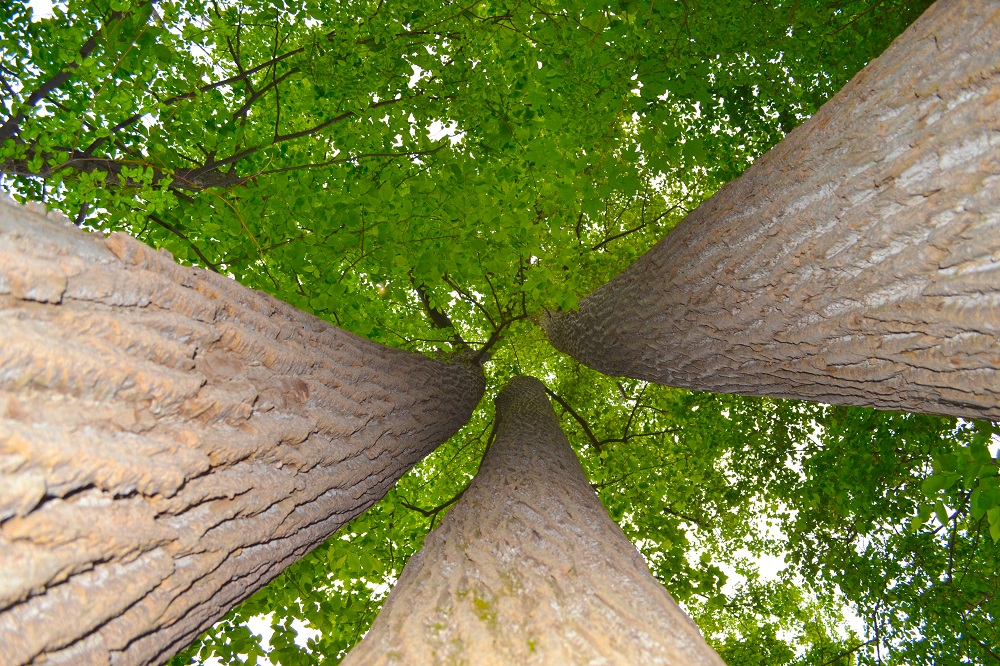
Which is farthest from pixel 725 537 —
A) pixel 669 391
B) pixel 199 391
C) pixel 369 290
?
pixel 199 391

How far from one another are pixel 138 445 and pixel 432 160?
296cm

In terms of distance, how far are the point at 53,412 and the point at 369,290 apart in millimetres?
4434

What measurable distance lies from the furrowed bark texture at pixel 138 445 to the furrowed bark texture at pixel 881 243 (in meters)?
2.01

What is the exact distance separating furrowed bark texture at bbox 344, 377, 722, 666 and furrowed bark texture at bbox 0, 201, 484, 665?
54 cm

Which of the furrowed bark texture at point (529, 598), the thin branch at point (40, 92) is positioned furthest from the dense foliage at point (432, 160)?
the furrowed bark texture at point (529, 598)

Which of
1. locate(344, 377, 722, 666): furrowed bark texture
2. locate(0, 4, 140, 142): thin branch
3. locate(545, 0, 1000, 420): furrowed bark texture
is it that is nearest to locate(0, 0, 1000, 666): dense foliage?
locate(0, 4, 140, 142): thin branch

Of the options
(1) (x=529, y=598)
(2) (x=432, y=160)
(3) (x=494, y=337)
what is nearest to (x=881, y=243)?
(1) (x=529, y=598)

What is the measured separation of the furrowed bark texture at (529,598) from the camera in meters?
1.45

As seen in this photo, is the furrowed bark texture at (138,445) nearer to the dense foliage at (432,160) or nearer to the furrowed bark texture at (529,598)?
the furrowed bark texture at (529,598)

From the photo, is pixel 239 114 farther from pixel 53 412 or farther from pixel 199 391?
pixel 53 412

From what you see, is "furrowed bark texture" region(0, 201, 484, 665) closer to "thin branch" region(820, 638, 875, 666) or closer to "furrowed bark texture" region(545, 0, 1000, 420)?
"furrowed bark texture" region(545, 0, 1000, 420)

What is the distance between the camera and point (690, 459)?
645 centimetres

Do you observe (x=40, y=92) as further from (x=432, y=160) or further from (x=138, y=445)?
(x=138, y=445)

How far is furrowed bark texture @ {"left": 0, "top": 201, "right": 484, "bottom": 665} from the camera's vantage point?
1.02 m
